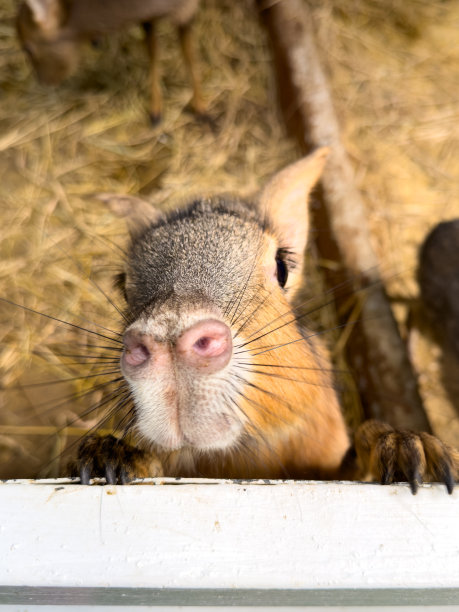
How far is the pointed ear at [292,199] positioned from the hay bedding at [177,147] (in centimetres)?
97

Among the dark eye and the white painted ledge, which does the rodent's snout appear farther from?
the dark eye

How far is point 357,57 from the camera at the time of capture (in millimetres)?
3969

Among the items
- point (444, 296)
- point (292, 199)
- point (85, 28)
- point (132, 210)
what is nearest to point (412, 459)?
point (292, 199)

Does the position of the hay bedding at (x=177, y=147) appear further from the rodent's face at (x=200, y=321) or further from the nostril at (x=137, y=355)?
the nostril at (x=137, y=355)

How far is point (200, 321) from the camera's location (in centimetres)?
113

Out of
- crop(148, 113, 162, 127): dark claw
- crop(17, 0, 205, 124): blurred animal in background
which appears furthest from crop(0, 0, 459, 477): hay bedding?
crop(17, 0, 205, 124): blurred animal in background

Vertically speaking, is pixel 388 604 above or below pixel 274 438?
below

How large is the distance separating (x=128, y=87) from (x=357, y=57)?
1.76 m

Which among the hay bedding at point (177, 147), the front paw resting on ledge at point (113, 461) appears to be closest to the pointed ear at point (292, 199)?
the front paw resting on ledge at point (113, 461)

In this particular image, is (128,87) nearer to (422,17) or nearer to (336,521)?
(422,17)

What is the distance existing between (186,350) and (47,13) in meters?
3.82

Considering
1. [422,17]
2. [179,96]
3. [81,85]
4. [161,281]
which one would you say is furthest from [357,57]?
[161,281]

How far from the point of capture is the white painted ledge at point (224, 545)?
3.44 feet

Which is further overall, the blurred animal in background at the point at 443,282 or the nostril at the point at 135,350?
the blurred animal in background at the point at 443,282
